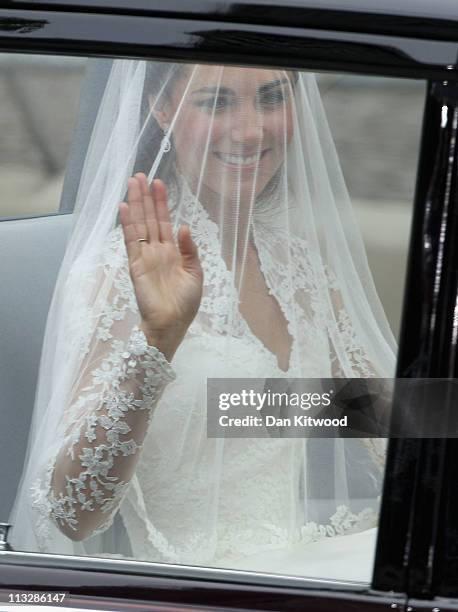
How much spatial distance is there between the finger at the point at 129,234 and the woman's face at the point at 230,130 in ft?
0.40

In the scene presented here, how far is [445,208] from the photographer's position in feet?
4.16

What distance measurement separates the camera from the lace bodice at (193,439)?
5.04 ft

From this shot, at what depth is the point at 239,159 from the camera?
162 cm

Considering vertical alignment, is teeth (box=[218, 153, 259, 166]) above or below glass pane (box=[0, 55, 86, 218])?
below

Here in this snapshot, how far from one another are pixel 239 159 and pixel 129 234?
0.20 meters

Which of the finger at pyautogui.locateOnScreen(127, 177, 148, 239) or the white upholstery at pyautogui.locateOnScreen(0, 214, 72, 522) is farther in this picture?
the white upholstery at pyautogui.locateOnScreen(0, 214, 72, 522)

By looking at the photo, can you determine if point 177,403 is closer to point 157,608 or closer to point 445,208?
point 157,608

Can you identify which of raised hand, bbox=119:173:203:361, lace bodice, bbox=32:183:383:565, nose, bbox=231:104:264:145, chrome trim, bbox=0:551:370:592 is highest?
nose, bbox=231:104:264:145

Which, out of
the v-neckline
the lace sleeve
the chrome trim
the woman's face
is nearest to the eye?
the woman's face

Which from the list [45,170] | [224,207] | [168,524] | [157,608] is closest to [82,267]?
[45,170]

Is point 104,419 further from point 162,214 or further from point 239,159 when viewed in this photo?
point 239,159

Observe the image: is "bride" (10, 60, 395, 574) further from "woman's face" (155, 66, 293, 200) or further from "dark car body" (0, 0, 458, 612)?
"dark car body" (0, 0, 458, 612)

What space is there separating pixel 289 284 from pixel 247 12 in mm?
531

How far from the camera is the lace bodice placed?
1.54 metres
